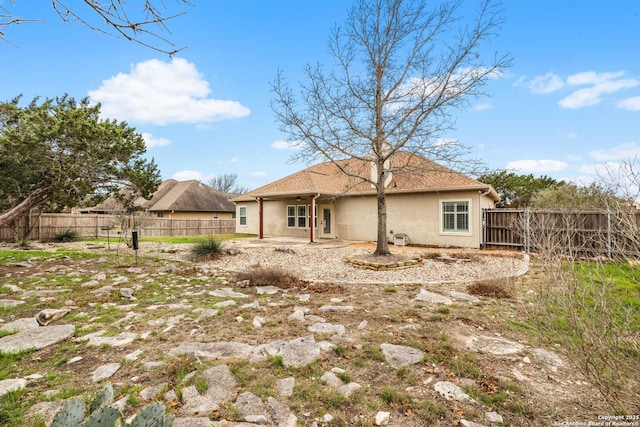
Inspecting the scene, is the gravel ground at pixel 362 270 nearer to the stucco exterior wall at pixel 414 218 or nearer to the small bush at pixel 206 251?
the small bush at pixel 206 251

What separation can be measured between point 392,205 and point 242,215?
11665 mm

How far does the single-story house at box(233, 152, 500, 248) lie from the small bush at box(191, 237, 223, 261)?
459 cm

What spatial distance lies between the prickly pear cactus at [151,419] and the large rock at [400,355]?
2.30m

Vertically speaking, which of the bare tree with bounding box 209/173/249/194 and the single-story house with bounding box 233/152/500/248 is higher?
the bare tree with bounding box 209/173/249/194

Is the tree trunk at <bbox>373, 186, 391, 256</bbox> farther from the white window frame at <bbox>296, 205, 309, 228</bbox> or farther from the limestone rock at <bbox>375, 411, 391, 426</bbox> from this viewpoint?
the white window frame at <bbox>296, 205, 309, 228</bbox>

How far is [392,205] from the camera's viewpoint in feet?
51.8

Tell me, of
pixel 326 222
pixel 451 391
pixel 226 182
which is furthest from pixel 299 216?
pixel 226 182

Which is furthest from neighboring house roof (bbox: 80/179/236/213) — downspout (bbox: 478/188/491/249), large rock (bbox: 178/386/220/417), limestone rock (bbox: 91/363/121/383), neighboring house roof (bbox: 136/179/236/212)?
large rock (bbox: 178/386/220/417)

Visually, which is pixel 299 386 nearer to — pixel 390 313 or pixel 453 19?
pixel 390 313

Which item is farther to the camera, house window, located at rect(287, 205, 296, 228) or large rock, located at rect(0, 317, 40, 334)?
house window, located at rect(287, 205, 296, 228)

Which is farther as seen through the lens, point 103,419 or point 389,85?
point 389,85

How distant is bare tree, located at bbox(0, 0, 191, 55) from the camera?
1980mm

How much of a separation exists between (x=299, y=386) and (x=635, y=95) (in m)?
13.0

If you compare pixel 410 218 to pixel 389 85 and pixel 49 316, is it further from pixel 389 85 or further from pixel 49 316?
pixel 49 316
